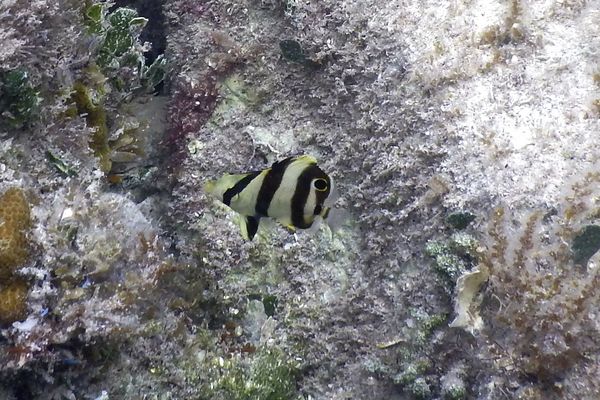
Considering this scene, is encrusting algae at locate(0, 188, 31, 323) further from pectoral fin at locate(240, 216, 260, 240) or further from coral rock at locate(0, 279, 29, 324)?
pectoral fin at locate(240, 216, 260, 240)

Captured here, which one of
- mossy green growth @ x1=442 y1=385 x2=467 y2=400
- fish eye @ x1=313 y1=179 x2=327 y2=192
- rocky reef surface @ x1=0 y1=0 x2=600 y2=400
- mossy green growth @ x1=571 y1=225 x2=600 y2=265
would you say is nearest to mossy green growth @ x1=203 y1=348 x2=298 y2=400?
rocky reef surface @ x1=0 y1=0 x2=600 y2=400

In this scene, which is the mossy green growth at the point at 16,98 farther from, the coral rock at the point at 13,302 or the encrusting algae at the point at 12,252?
the coral rock at the point at 13,302

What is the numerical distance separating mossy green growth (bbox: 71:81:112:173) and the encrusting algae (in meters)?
1.02

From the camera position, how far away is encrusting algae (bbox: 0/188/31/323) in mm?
2703

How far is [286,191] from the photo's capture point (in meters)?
2.18

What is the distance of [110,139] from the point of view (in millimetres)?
4016

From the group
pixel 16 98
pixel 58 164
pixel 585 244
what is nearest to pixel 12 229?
pixel 58 164

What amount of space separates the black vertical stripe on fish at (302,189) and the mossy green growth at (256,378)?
1.81 metres

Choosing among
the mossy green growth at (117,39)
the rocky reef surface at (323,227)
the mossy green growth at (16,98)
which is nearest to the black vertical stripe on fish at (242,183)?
the rocky reef surface at (323,227)

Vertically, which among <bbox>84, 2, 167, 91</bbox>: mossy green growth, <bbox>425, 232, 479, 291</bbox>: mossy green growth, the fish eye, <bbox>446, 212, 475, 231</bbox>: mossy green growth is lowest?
<bbox>425, 232, 479, 291</bbox>: mossy green growth

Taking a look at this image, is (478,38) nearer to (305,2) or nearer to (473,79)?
(473,79)

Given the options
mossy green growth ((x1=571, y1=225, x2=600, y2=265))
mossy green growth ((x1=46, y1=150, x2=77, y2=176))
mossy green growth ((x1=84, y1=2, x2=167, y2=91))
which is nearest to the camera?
mossy green growth ((x1=571, y1=225, x2=600, y2=265))

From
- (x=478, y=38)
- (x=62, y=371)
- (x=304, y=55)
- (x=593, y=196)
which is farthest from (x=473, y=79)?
(x=62, y=371)

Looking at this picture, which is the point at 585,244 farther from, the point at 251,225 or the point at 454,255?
the point at 251,225
